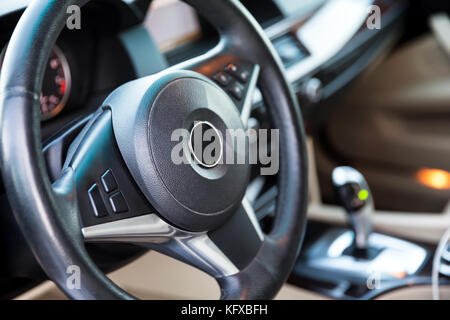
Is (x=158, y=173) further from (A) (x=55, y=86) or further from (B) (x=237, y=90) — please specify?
(A) (x=55, y=86)

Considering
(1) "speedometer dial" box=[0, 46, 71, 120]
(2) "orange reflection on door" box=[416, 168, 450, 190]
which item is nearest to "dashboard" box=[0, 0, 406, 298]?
(1) "speedometer dial" box=[0, 46, 71, 120]

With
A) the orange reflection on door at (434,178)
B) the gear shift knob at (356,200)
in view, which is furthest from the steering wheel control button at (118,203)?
the orange reflection on door at (434,178)

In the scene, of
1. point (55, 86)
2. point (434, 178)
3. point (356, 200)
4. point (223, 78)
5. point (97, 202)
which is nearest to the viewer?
point (97, 202)

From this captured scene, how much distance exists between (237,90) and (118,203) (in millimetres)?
258

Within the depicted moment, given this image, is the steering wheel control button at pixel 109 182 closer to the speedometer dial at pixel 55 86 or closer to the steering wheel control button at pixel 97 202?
the steering wheel control button at pixel 97 202

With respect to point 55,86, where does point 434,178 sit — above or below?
below

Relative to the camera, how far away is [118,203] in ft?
2.25

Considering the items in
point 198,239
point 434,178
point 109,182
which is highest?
point 109,182

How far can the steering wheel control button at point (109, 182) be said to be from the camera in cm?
69

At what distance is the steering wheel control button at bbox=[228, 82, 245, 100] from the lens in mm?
832

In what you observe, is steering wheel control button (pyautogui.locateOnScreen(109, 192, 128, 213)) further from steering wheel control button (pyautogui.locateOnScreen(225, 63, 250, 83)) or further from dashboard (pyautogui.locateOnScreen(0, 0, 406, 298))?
steering wheel control button (pyautogui.locateOnScreen(225, 63, 250, 83))

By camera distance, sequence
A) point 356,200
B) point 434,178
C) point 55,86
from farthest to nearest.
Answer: point 434,178 < point 356,200 < point 55,86

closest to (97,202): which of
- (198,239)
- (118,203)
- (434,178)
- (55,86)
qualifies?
(118,203)

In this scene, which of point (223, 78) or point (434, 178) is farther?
point (434, 178)
